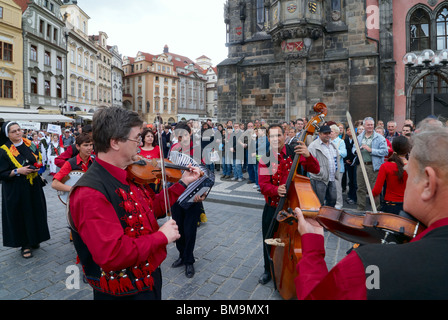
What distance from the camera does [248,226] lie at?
5.88m

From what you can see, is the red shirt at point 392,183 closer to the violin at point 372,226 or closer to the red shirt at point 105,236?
the violin at point 372,226

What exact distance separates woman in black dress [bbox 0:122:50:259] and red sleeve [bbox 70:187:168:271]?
371 cm

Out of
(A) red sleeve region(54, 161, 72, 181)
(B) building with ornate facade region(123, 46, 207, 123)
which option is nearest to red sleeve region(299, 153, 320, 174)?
(A) red sleeve region(54, 161, 72, 181)

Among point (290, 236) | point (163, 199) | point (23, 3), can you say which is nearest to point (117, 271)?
point (163, 199)

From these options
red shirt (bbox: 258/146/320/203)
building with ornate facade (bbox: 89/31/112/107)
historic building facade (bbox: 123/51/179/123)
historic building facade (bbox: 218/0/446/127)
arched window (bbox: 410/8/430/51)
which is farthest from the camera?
historic building facade (bbox: 123/51/179/123)

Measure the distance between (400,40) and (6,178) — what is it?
18286mm

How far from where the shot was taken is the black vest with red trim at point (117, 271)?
174 cm

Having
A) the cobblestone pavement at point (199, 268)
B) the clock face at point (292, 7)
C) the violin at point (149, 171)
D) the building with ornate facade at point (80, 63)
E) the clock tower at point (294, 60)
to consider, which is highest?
the building with ornate facade at point (80, 63)

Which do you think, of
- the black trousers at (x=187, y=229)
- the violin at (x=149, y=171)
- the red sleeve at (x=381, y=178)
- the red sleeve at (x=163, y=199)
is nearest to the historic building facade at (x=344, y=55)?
the red sleeve at (x=381, y=178)

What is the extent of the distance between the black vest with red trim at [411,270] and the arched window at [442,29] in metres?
19.4

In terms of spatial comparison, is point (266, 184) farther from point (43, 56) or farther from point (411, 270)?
point (43, 56)

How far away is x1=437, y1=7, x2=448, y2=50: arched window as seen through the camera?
613 inches

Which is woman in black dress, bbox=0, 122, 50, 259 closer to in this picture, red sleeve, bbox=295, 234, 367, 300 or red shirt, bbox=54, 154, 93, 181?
red shirt, bbox=54, 154, 93, 181
